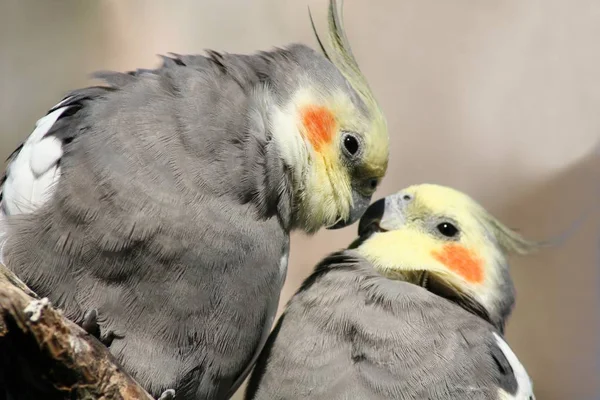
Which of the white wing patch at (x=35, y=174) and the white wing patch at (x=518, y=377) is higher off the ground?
the white wing patch at (x=35, y=174)

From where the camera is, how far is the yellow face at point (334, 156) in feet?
6.47

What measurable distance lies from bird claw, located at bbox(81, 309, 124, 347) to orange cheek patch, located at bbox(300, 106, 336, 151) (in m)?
0.76

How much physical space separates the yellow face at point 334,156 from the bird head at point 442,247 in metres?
0.13

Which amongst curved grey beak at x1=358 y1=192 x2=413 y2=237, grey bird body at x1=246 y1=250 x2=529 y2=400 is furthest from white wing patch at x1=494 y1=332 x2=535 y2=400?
curved grey beak at x1=358 y1=192 x2=413 y2=237

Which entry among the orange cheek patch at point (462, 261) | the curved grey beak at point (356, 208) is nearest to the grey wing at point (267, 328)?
the curved grey beak at point (356, 208)

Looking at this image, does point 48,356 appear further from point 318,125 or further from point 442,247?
point 442,247

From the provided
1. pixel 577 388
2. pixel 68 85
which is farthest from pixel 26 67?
pixel 577 388

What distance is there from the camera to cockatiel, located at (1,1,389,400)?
162 centimetres

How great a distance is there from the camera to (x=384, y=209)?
2279 mm

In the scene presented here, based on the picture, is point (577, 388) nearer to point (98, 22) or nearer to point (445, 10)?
point (445, 10)

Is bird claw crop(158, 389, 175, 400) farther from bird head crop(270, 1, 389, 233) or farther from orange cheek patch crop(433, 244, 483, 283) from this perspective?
orange cheek patch crop(433, 244, 483, 283)

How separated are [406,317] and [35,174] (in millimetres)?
1017

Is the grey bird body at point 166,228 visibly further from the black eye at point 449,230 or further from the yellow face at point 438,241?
the black eye at point 449,230

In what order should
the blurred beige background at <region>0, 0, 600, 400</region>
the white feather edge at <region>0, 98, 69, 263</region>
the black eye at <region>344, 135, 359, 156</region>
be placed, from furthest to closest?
the blurred beige background at <region>0, 0, 600, 400</region> → the black eye at <region>344, 135, 359, 156</region> → the white feather edge at <region>0, 98, 69, 263</region>
